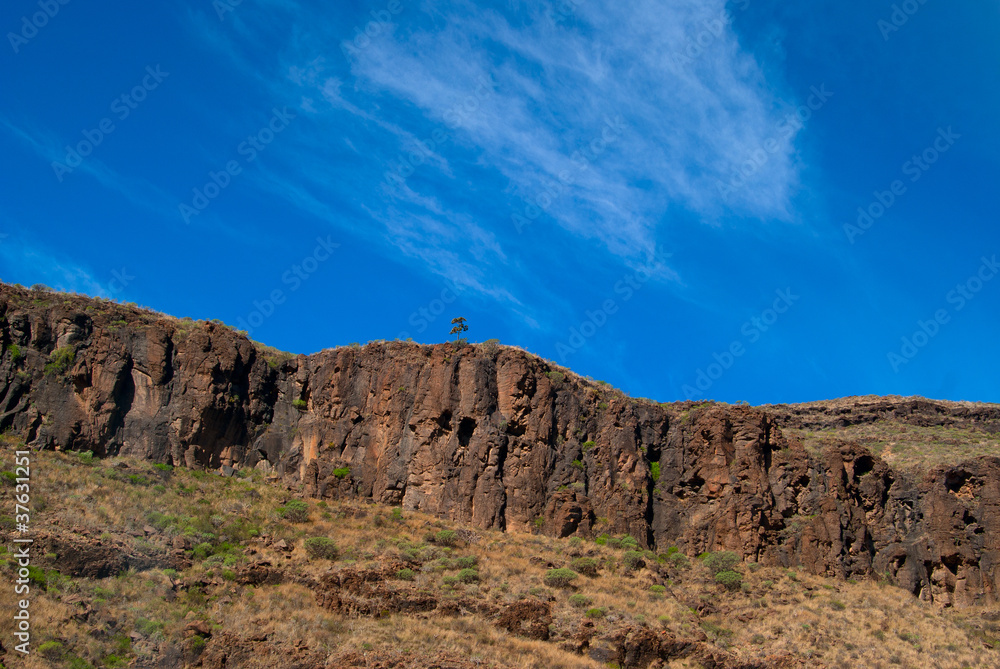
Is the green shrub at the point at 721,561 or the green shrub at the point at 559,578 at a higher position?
the green shrub at the point at 721,561

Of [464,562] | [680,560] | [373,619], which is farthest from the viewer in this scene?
[680,560]

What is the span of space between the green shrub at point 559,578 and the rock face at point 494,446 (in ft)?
19.9

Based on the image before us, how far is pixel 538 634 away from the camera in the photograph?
31234mm

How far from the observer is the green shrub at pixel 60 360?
44.2m

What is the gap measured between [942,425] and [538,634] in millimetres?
62349

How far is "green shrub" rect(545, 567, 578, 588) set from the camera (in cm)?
3650

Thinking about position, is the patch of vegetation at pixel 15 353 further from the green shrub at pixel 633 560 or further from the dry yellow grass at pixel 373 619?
the green shrub at pixel 633 560

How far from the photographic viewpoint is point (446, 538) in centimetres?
4016

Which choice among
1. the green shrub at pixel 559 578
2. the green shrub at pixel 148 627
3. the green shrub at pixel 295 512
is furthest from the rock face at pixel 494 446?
the green shrub at pixel 148 627

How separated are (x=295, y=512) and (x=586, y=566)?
14.8 metres

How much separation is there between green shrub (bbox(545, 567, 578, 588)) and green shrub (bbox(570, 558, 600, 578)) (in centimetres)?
137

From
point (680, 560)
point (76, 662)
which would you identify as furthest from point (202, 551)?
point (680, 560)

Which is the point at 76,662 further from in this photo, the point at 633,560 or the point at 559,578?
the point at 633,560

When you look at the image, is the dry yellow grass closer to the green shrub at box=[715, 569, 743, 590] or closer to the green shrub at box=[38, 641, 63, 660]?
the green shrub at box=[38, 641, 63, 660]
